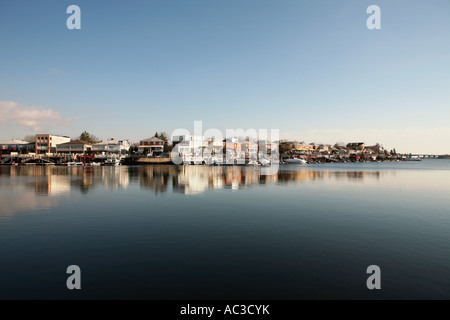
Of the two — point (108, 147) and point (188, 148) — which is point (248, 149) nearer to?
point (188, 148)

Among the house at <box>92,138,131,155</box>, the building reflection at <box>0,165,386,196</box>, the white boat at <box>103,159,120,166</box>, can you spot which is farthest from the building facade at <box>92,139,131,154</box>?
the building reflection at <box>0,165,386,196</box>

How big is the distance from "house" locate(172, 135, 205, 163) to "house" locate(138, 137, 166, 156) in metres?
8.04

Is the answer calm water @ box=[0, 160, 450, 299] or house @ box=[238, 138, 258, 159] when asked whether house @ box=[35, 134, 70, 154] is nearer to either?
house @ box=[238, 138, 258, 159]

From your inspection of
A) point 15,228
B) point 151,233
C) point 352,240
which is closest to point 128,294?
point 151,233

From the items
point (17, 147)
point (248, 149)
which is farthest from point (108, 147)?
point (248, 149)

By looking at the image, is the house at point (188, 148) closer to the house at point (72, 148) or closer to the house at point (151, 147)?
the house at point (151, 147)

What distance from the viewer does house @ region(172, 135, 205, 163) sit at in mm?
127750

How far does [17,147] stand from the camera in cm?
12200

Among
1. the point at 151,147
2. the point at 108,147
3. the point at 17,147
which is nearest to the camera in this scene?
the point at 17,147

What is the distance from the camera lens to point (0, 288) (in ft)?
28.6

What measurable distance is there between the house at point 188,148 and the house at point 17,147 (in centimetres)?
7032

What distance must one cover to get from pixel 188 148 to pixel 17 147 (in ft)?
281
